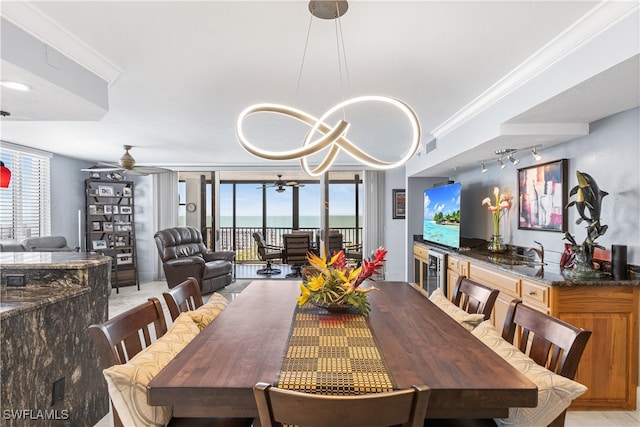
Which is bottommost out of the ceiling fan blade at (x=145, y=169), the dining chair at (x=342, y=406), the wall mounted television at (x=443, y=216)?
the dining chair at (x=342, y=406)

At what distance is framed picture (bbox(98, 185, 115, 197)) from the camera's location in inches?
253

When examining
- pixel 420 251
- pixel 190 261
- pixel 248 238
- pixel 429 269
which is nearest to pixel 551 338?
pixel 429 269

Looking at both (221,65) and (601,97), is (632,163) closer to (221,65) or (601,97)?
(601,97)

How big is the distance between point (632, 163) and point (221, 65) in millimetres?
2964

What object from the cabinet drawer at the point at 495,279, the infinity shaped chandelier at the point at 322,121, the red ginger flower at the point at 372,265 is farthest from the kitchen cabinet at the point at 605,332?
the infinity shaped chandelier at the point at 322,121

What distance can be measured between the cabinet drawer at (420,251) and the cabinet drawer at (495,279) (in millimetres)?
1461

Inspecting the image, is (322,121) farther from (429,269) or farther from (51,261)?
(429,269)

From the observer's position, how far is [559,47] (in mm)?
2059

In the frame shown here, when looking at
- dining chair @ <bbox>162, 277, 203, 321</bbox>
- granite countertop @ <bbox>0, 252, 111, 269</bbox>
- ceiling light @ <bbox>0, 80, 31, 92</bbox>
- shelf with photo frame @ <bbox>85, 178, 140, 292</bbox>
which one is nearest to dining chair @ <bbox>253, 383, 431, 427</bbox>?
dining chair @ <bbox>162, 277, 203, 321</bbox>

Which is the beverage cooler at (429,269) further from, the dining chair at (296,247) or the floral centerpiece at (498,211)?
the dining chair at (296,247)

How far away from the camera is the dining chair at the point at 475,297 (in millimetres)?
1984

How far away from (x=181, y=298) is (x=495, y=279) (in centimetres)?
263

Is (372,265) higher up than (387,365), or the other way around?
(372,265)

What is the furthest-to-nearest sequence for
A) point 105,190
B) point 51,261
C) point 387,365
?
point 105,190 → point 51,261 → point 387,365
